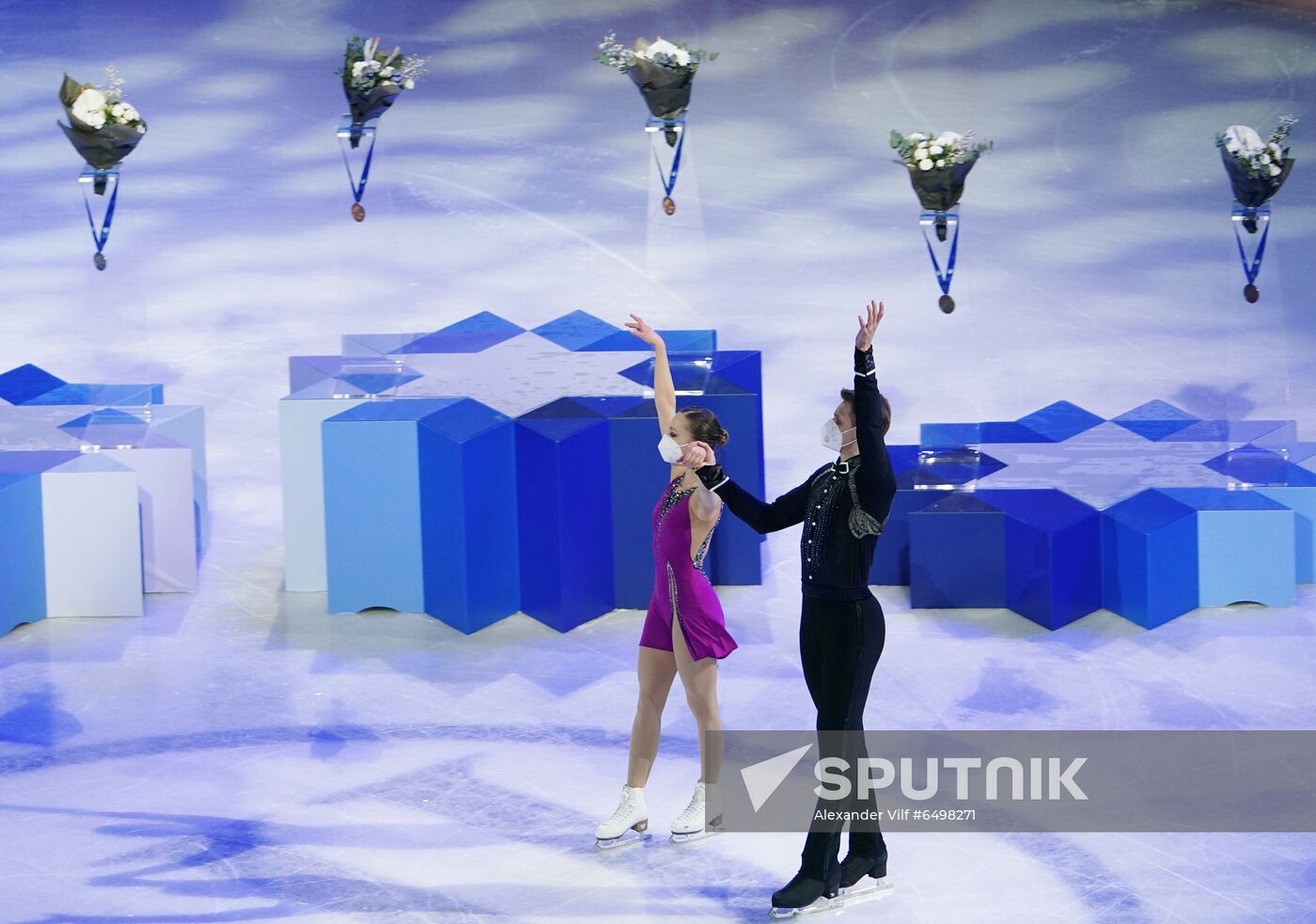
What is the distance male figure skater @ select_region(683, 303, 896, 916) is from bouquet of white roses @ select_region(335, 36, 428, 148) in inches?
198

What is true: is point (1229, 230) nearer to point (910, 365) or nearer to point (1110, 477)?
point (1110, 477)

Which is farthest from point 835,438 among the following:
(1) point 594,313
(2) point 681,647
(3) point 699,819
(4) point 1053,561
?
(1) point 594,313

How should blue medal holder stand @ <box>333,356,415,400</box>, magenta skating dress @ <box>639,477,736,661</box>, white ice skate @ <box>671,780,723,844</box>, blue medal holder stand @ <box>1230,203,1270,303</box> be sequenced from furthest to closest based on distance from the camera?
blue medal holder stand @ <box>1230,203,1270,303</box> < blue medal holder stand @ <box>333,356,415,400</box> < white ice skate @ <box>671,780,723,844</box> < magenta skating dress @ <box>639,477,736,661</box>

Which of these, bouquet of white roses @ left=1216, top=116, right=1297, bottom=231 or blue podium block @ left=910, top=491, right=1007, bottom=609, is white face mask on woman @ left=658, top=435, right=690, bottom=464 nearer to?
blue podium block @ left=910, top=491, right=1007, bottom=609

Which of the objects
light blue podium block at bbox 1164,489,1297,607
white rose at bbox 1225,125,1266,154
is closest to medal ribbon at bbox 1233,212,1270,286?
white rose at bbox 1225,125,1266,154

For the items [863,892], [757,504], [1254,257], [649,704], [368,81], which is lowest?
[863,892]

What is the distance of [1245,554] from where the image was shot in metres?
7.69

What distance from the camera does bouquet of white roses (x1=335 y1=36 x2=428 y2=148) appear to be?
9141mm

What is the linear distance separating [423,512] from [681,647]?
8.59 ft

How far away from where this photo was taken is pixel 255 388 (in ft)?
39.3

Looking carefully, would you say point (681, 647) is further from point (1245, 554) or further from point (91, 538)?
point (91, 538)

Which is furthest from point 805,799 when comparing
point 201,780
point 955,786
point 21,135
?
point 21,135

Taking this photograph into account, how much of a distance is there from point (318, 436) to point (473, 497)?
106cm

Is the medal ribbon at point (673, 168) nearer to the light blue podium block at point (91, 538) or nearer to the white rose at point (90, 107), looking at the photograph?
the white rose at point (90, 107)
